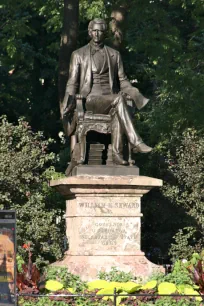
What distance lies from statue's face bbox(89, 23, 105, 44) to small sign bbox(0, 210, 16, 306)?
16.8ft

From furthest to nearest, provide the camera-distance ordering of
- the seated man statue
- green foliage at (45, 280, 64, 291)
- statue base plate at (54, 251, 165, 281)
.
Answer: the seated man statue < statue base plate at (54, 251, 165, 281) < green foliage at (45, 280, 64, 291)

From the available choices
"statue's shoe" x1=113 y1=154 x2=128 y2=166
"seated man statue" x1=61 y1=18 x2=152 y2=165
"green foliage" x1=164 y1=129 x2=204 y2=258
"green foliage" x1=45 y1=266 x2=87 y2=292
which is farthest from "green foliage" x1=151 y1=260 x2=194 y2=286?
"green foliage" x1=164 y1=129 x2=204 y2=258

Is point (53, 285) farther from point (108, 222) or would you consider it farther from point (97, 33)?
point (97, 33)

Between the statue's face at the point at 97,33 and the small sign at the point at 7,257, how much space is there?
5.11 meters

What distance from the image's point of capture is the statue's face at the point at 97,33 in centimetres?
1648

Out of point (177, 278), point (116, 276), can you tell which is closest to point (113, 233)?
point (116, 276)

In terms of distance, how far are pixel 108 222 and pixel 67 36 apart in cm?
590

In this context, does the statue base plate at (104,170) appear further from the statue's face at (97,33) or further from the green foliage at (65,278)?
the statue's face at (97,33)

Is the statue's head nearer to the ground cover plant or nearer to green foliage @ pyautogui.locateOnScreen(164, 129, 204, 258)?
the ground cover plant

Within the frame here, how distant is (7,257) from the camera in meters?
12.1

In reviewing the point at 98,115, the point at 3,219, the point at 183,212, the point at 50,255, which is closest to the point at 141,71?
the point at 183,212

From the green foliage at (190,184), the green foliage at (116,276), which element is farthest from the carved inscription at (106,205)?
the green foliage at (190,184)

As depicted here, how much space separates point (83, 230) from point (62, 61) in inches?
227

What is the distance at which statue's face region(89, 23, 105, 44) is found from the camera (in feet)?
54.1
